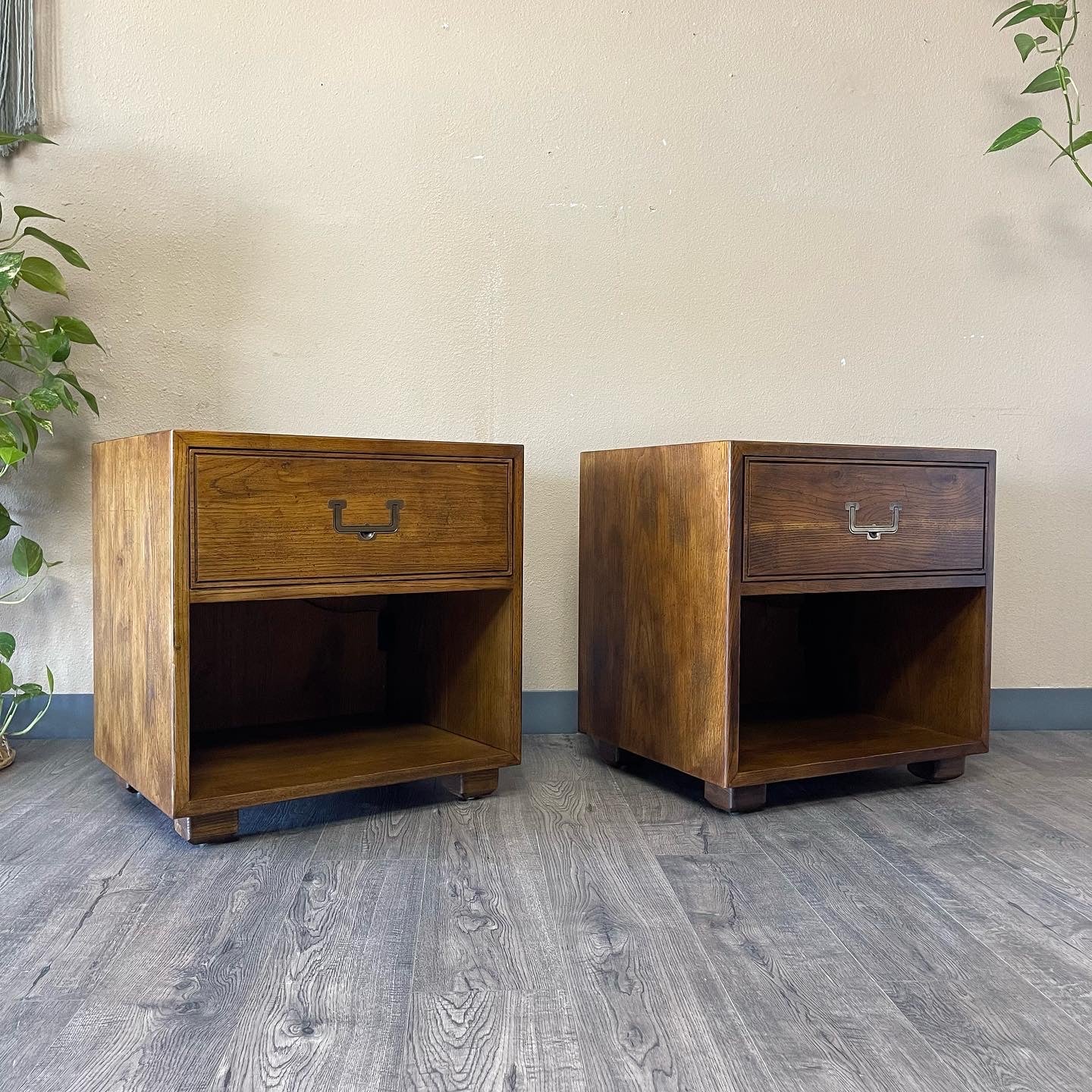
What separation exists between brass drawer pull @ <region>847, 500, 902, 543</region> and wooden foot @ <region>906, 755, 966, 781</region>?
0.39 meters

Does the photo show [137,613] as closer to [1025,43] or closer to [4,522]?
[4,522]

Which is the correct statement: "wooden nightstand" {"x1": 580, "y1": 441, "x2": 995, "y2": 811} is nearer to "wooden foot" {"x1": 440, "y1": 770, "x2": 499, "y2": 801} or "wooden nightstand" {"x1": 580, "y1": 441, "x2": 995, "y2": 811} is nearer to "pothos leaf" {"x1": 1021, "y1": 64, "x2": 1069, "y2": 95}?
"wooden foot" {"x1": 440, "y1": 770, "x2": 499, "y2": 801}

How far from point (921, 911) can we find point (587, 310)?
1.23 m

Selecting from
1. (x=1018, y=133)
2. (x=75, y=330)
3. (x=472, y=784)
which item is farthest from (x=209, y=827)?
(x=1018, y=133)

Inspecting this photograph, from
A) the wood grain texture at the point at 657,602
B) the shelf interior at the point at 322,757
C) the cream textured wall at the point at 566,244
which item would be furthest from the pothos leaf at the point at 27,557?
the wood grain texture at the point at 657,602

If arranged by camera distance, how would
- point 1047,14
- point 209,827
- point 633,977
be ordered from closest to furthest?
1. point 633,977
2. point 209,827
3. point 1047,14

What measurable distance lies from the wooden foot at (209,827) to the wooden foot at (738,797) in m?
0.66

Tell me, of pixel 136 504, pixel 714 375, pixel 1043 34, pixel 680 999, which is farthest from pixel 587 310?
pixel 680 999

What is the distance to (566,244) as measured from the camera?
6.19 ft

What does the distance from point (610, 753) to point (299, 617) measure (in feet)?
1.95

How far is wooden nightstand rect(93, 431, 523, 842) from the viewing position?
1.23 meters

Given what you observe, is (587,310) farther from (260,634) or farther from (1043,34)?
(1043,34)

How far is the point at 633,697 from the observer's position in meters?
1.59

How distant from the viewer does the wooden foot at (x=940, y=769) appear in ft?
5.27
